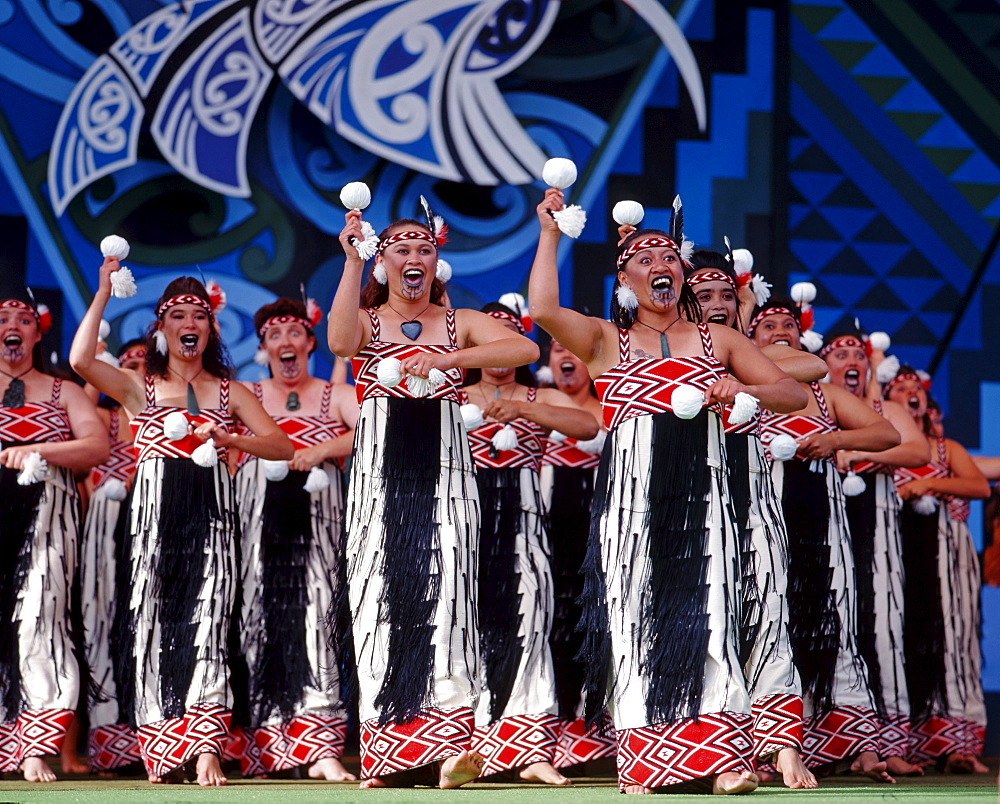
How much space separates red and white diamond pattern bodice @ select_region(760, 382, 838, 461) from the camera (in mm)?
5090

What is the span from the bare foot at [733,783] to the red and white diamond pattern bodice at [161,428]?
6.61ft

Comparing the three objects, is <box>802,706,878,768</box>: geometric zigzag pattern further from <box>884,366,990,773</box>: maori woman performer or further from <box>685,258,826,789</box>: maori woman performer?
<box>884,366,990,773</box>: maori woman performer

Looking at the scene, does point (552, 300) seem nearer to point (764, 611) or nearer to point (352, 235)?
point (352, 235)

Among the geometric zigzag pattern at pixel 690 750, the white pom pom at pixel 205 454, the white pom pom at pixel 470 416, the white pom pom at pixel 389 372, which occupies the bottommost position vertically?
the geometric zigzag pattern at pixel 690 750

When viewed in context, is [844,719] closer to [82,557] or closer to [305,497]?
[305,497]

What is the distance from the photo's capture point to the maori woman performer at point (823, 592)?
16.6 feet

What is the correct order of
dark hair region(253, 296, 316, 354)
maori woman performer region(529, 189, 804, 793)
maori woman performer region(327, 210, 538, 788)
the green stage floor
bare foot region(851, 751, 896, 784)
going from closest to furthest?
1. the green stage floor
2. maori woman performer region(529, 189, 804, 793)
3. maori woman performer region(327, 210, 538, 788)
4. bare foot region(851, 751, 896, 784)
5. dark hair region(253, 296, 316, 354)

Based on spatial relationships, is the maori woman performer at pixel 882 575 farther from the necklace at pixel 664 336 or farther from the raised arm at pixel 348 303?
the raised arm at pixel 348 303

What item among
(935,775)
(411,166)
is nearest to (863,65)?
(411,166)

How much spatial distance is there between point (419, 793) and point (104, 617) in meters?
2.04

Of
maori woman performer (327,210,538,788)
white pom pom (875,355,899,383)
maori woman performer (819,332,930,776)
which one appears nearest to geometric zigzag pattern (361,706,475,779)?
maori woman performer (327,210,538,788)

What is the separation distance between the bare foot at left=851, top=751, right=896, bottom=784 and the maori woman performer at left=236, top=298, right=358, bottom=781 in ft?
5.77

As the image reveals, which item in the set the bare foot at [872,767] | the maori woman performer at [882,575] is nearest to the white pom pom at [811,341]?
the maori woman performer at [882,575]

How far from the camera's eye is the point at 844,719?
16.8 ft
